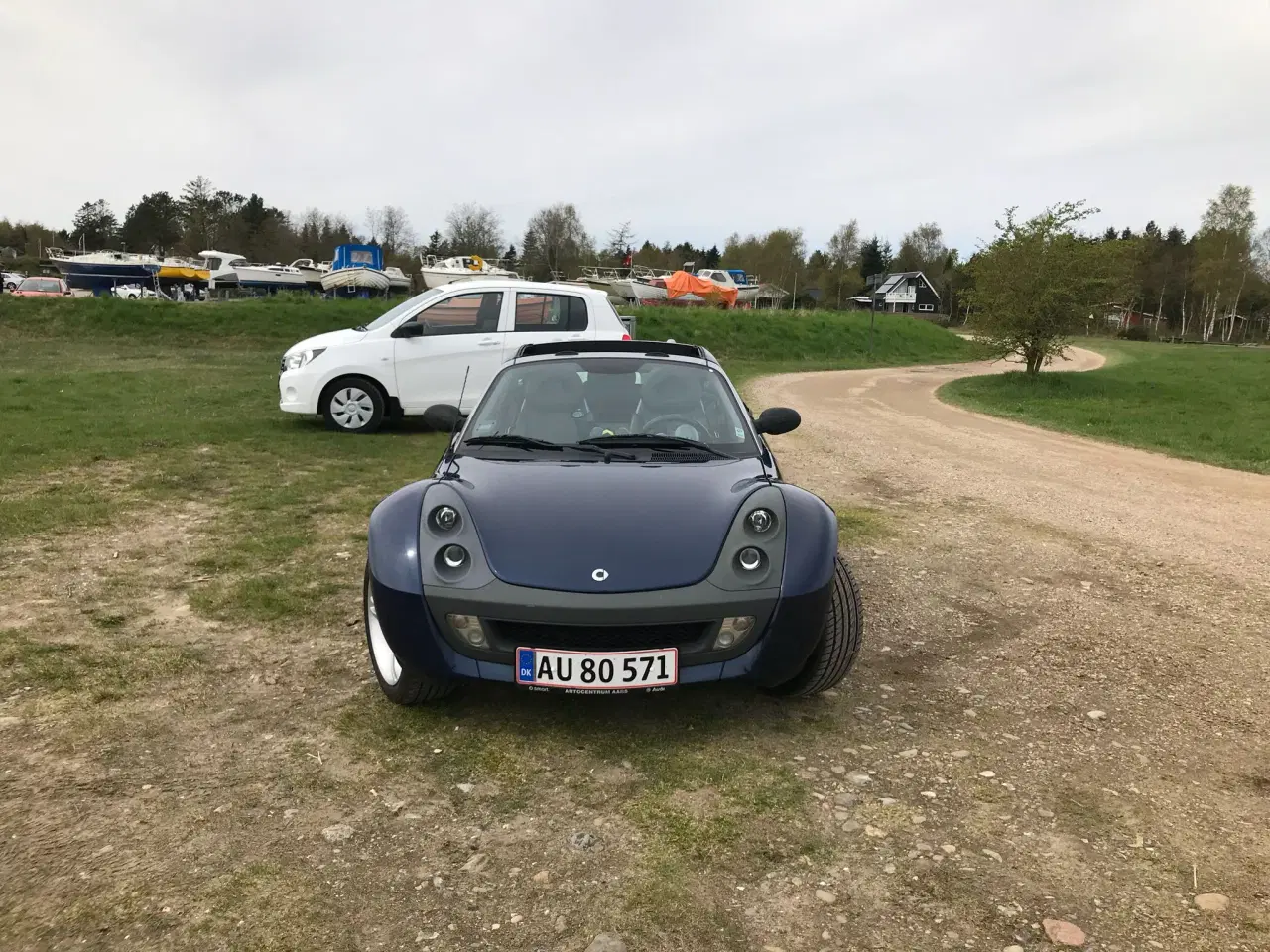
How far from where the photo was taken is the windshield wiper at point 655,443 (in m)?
3.98

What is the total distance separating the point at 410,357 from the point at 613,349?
228 inches

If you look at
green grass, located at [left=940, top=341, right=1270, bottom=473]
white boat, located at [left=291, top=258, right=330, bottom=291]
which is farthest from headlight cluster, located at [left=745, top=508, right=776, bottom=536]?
white boat, located at [left=291, top=258, right=330, bottom=291]

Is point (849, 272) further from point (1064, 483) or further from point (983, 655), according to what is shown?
point (983, 655)

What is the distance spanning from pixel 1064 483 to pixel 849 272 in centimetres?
6920

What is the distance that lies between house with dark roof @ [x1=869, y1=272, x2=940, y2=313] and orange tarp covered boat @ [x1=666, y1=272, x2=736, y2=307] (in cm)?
4218

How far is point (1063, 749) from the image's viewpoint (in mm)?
3242

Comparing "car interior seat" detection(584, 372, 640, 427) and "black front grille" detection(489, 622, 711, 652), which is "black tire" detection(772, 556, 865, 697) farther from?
"car interior seat" detection(584, 372, 640, 427)

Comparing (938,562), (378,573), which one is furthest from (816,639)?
(938,562)

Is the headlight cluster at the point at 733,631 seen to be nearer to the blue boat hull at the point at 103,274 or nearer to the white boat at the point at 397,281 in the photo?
the white boat at the point at 397,281

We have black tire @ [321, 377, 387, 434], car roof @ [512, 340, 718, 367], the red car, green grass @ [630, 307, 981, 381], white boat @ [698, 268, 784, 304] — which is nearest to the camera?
car roof @ [512, 340, 718, 367]

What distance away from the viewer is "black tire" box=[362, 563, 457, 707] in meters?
3.29

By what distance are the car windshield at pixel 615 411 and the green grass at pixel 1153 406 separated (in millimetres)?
9589

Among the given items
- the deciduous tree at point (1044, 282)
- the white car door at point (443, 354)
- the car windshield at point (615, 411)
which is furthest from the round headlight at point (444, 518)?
the deciduous tree at point (1044, 282)

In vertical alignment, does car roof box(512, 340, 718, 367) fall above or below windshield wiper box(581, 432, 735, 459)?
above
